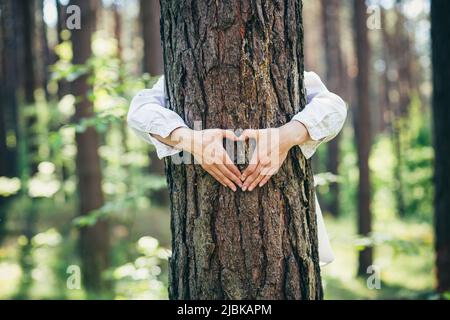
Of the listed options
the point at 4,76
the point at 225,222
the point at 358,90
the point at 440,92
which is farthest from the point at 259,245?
the point at 4,76

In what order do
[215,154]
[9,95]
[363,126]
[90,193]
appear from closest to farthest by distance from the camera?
[215,154]
[90,193]
[363,126]
[9,95]

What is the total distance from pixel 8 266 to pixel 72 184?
498cm

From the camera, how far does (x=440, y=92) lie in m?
6.13

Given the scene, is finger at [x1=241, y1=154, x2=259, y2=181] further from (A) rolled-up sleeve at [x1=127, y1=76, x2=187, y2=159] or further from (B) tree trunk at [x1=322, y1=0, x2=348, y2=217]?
(B) tree trunk at [x1=322, y1=0, x2=348, y2=217]

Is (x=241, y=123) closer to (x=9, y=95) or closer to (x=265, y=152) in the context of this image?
(x=265, y=152)

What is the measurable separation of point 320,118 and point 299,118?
0.12 metres

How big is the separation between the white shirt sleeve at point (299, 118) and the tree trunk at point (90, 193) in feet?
20.3

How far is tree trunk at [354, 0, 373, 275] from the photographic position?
10.4 metres

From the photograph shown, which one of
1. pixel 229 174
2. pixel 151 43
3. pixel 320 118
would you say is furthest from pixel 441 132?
pixel 151 43

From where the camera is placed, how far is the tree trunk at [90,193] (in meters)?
8.45

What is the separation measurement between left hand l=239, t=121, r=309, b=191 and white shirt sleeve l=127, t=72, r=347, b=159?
0.13 metres

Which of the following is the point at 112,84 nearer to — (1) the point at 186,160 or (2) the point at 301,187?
(1) the point at 186,160

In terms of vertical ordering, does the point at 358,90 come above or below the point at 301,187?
above

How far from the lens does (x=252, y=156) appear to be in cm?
223
